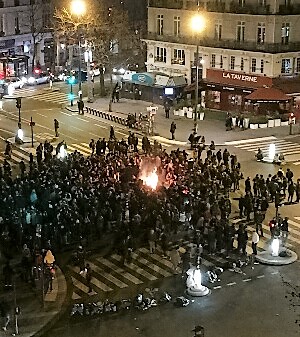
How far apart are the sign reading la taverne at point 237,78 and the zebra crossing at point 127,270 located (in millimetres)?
34543

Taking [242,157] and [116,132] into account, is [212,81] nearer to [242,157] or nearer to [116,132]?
[116,132]

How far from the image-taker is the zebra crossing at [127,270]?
103 ft

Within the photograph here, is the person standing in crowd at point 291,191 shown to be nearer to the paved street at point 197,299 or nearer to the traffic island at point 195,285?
the paved street at point 197,299

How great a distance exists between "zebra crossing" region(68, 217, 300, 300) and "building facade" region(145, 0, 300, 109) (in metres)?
35.0

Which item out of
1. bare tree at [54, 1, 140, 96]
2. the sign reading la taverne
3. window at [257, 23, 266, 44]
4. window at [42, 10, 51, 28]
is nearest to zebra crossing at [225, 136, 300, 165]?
the sign reading la taverne

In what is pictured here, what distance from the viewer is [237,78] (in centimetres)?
7094

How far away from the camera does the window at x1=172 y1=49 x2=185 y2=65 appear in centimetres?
7550

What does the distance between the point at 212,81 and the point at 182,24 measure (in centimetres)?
638

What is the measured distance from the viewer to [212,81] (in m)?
72.8

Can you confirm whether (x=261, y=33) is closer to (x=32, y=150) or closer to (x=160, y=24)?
(x=160, y=24)

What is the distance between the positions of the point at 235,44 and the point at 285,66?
4886 mm

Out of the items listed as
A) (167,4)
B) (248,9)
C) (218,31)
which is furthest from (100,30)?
(248,9)

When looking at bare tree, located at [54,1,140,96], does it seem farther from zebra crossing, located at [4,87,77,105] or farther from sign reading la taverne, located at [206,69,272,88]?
sign reading la taverne, located at [206,69,272,88]

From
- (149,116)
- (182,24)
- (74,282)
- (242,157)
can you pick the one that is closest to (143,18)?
(182,24)
